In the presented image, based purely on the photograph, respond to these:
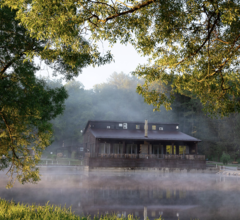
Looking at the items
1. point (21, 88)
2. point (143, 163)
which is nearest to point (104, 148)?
point (143, 163)

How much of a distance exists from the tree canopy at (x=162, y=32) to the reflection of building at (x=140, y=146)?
85.8 ft

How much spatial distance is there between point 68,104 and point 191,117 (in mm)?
33761

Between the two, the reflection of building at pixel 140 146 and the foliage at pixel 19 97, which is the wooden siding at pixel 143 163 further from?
the foliage at pixel 19 97

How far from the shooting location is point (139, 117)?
Result: 7750 cm

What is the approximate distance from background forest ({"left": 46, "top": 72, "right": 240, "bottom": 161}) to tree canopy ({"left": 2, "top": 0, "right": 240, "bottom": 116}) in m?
43.7

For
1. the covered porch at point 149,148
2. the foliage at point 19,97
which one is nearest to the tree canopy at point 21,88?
the foliage at point 19,97

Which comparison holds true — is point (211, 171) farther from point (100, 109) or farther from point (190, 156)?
point (100, 109)

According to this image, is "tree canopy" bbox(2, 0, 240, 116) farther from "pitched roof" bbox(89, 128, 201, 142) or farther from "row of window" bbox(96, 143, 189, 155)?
"row of window" bbox(96, 143, 189, 155)

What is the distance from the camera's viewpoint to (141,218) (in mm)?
10734

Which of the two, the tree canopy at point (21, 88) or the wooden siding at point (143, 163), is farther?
the wooden siding at point (143, 163)

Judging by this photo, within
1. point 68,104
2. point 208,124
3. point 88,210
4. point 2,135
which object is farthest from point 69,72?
point 68,104

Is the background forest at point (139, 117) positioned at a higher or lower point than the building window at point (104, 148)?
higher

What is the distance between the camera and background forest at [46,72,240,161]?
5841 centimetres

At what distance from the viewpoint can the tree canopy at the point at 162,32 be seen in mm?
7895
